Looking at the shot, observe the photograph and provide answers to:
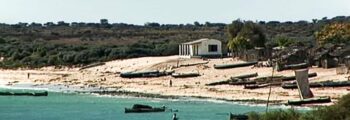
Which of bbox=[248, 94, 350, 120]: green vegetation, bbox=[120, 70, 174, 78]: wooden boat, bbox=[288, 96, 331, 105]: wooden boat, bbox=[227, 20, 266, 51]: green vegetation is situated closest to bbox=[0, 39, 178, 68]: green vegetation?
bbox=[227, 20, 266, 51]: green vegetation

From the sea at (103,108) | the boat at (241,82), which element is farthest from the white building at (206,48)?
the boat at (241,82)

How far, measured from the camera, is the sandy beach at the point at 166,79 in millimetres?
72625

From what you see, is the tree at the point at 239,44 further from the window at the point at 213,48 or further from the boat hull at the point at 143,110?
the boat hull at the point at 143,110

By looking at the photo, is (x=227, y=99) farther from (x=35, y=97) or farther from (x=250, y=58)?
(x=250, y=58)

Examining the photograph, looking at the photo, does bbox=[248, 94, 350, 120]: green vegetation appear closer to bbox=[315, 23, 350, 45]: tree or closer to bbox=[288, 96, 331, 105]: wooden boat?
bbox=[288, 96, 331, 105]: wooden boat

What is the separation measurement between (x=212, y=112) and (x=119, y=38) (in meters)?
113

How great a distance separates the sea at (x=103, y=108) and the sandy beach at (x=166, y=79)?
382cm

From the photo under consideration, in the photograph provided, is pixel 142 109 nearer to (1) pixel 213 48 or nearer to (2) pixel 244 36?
(2) pixel 244 36

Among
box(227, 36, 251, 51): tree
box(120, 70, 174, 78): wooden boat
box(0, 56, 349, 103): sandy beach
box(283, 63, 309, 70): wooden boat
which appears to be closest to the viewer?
box(0, 56, 349, 103): sandy beach

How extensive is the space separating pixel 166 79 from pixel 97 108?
2200 centimetres

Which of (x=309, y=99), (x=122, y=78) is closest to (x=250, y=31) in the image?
(x=122, y=78)

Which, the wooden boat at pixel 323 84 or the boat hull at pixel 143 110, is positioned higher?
the wooden boat at pixel 323 84

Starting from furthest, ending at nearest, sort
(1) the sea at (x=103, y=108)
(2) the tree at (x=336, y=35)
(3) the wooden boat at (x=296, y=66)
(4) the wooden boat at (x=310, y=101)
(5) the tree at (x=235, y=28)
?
(5) the tree at (x=235, y=28)
(2) the tree at (x=336, y=35)
(3) the wooden boat at (x=296, y=66)
(4) the wooden boat at (x=310, y=101)
(1) the sea at (x=103, y=108)

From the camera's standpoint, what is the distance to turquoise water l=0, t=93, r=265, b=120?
62.4 m
